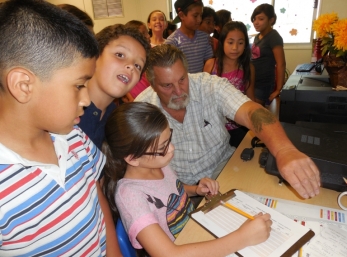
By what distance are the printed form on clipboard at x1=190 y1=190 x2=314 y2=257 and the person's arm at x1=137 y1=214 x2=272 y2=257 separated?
24mm

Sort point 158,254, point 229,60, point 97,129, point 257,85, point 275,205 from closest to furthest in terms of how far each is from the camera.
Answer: point 158,254, point 275,205, point 97,129, point 229,60, point 257,85

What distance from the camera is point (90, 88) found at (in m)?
1.17

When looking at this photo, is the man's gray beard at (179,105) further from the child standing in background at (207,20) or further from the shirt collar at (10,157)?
the child standing in background at (207,20)

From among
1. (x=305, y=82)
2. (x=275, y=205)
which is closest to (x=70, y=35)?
(x=275, y=205)

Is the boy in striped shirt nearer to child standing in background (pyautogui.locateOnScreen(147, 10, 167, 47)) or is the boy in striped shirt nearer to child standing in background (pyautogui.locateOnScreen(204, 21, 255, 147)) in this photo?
child standing in background (pyautogui.locateOnScreen(204, 21, 255, 147))

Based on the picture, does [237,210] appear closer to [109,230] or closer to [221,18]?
[109,230]

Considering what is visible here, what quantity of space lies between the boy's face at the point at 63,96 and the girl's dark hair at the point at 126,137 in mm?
324

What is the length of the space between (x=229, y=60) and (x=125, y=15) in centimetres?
350

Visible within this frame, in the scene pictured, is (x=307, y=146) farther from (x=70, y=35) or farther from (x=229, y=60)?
(x=229, y=60)

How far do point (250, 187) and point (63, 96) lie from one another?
0.77m

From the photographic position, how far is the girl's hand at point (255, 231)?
2.47 ft

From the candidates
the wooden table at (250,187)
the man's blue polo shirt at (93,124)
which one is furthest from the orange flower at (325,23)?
the man's blue polo shirt at (93,124)

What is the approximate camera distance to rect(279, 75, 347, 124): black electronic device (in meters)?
1.32

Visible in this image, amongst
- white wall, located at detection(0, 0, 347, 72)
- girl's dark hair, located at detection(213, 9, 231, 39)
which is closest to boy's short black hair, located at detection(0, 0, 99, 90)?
girl's dark hair, located at detection(213, 9, 231, 39)
